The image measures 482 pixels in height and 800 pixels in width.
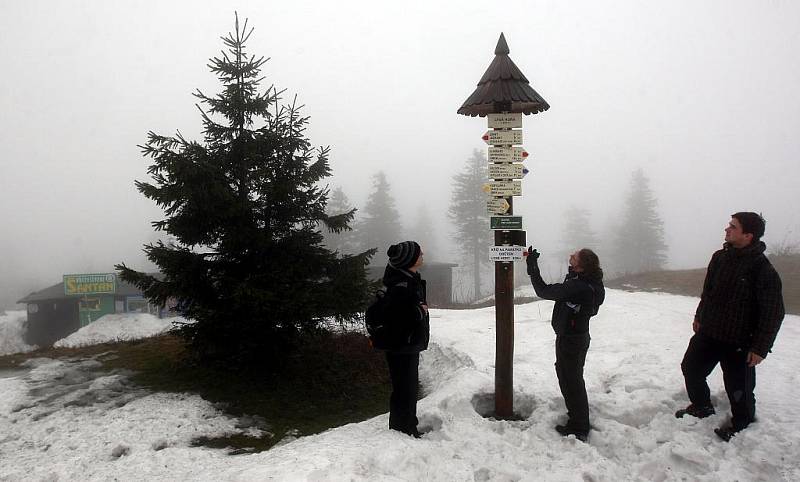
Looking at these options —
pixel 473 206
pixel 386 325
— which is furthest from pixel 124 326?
pixel 473 206

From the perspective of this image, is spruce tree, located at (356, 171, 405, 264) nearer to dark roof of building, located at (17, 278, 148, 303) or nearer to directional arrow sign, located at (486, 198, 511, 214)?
dark roof of building, located at (17, 278, 148, 303)

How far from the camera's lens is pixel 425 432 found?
5598 millimetres

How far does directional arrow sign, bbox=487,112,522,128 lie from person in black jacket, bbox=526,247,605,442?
6.28ft

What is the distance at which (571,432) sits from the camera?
551cm

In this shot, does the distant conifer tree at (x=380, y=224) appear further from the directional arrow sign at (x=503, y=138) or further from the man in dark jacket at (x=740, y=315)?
the man in dark jacket at (x=740, y=315)

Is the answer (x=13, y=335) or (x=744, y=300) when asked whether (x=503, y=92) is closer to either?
(x=744, y=300)

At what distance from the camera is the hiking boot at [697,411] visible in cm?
544

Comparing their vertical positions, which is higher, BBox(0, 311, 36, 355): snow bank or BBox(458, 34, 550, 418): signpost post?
BBox(458, 34, 550, 418): signpost post

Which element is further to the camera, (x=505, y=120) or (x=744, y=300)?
(x=505, y=120)

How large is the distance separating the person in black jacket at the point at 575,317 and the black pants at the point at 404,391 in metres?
1.75

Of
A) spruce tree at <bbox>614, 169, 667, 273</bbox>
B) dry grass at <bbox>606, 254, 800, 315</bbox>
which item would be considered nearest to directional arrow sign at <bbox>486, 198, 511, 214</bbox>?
dry grass at <bbox>606, 254, 800, 315</bbox>

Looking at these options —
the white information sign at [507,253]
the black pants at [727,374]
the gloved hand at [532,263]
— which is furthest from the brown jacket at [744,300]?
the white information sign at [507,253]

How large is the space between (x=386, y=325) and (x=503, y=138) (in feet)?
10.0

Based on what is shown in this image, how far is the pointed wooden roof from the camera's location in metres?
6.14
